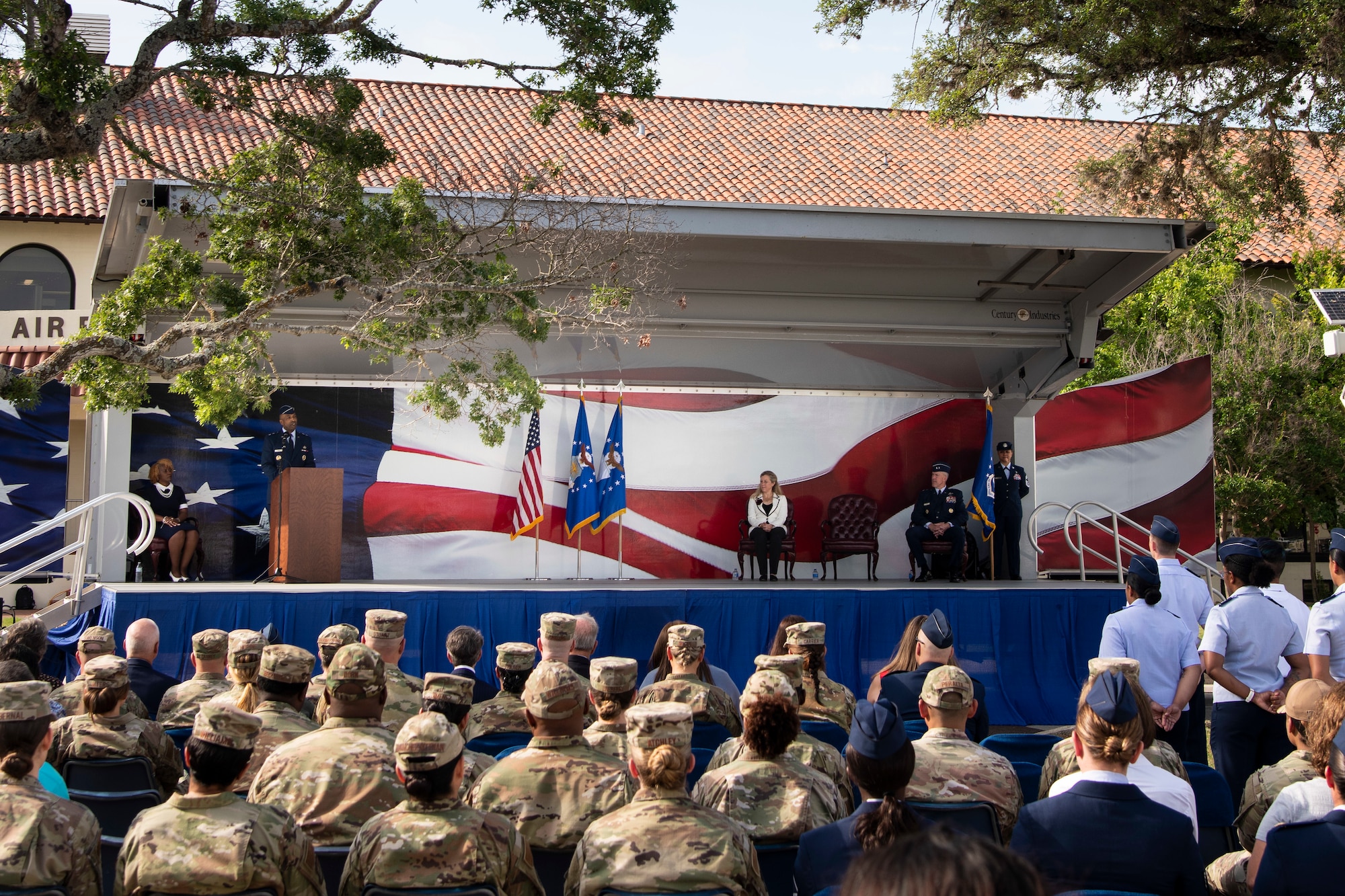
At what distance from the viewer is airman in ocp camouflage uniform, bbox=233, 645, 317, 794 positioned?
3939mm

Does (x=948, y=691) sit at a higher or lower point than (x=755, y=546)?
lower

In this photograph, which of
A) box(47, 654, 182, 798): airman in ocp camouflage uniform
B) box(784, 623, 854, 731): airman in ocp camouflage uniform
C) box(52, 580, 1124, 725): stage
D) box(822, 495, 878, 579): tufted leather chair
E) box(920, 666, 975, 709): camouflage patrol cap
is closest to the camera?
box(920, 666, 975, 709): camouflage patrol cap

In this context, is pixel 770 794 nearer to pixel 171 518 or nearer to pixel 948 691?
pixel 948 691

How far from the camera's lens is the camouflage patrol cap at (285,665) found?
4.11m

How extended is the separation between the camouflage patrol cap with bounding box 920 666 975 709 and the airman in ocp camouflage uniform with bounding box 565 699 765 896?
106cm

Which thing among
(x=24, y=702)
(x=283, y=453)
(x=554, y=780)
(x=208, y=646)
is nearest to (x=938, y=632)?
(x=554, y=780)

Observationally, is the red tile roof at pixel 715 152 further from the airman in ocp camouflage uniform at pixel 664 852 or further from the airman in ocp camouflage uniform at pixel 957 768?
the airman in ocp camouflage uniform at pixel 664 852

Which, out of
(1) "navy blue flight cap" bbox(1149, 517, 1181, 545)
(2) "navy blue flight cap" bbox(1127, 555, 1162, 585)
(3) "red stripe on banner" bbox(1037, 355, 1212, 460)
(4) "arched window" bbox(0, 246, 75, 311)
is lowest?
(2) "navy blue flight cap" bbox(1127, 555, 1162, 585)

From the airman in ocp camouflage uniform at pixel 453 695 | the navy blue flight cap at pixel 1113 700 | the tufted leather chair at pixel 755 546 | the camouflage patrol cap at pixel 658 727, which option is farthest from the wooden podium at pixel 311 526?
the navy blue flight cap at pixel 1113 700

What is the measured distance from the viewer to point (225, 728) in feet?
9.32

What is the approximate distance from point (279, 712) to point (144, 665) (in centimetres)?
193

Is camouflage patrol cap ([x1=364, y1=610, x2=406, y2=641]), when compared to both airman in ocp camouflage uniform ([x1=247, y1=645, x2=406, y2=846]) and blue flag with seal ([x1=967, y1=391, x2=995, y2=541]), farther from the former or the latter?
blue flag with seal ([x1=967, y1=391, x2=995, y2=541])

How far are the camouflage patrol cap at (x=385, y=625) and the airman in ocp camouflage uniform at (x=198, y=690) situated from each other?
65 centimetres

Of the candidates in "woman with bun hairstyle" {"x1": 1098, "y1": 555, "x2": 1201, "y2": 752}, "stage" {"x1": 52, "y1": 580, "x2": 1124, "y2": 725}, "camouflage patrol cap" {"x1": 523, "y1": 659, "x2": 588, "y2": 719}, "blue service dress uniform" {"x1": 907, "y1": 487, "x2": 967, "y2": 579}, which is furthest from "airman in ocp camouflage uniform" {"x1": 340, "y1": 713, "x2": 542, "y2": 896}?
"blue service dress uniform" {"x1": 907, "y1": 487, "x2": 967, "y2": 579}
